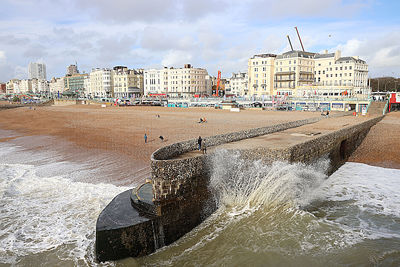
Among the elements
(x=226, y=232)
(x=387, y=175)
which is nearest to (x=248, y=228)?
(x=226, y=232)

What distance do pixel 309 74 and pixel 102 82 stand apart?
9316cm

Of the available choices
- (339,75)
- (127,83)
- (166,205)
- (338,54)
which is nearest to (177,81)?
(127,83)

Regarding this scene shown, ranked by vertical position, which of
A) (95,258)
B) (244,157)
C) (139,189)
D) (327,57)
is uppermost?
(327,57)

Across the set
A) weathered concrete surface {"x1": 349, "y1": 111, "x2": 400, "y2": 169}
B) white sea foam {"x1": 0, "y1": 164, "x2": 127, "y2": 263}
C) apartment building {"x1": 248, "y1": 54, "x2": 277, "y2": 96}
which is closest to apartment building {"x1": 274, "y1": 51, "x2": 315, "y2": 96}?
apartment building {"x1": 248, "y1": 54, "x2": 277, "y2": 96}

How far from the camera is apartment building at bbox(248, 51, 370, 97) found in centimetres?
7788

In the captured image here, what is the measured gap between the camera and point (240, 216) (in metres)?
12.6

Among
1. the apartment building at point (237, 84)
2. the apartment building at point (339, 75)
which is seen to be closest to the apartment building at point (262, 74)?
the apartment building at point (339, 75)

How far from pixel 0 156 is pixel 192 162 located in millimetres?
21498

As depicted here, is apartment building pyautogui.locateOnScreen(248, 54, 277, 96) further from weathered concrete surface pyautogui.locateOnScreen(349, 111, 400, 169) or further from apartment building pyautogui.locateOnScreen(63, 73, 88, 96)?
apartment building pyautogui.locateOnScreen(63, 73, 88, 96)

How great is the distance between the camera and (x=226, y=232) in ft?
37.2

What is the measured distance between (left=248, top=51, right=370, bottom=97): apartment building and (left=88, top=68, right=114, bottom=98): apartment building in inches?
2811

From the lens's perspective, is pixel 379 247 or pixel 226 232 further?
pixel 226 232

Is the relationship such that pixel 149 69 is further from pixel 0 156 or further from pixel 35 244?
pixel 35 244

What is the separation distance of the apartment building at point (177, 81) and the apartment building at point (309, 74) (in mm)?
29237
